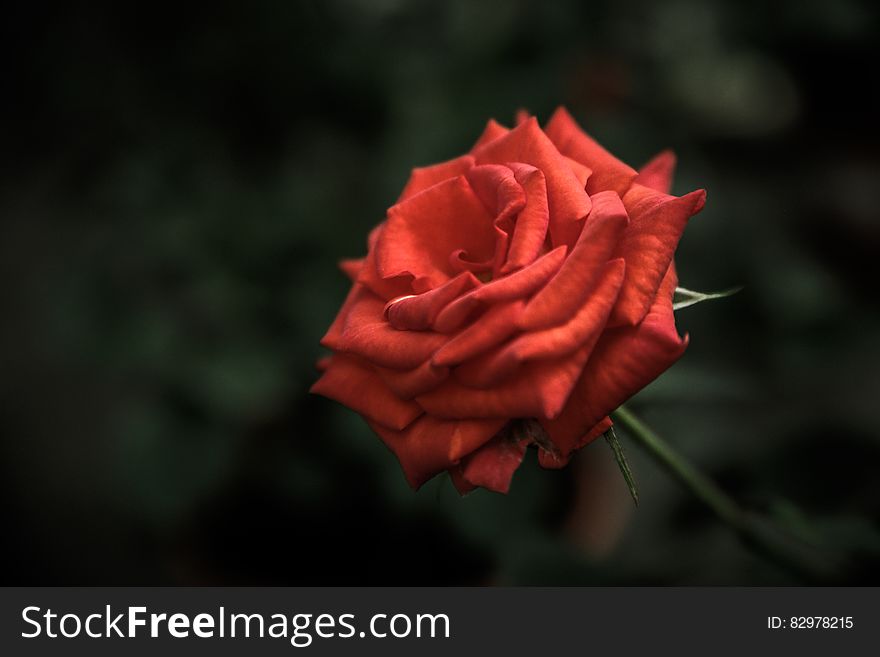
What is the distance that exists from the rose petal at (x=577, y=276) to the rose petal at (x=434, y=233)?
3.3 inches

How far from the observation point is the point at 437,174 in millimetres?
497

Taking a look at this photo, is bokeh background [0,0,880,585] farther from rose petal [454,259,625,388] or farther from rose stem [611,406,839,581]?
rose petal [454,259,625,388]

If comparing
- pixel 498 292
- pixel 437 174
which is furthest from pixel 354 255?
pixel 498 292

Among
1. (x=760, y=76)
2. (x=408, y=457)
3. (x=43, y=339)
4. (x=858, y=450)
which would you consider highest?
(x=760, y=76)

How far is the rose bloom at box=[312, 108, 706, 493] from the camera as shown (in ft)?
1.28

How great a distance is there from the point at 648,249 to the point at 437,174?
15 centimetres

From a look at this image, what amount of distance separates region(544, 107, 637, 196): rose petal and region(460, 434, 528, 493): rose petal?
A: 0.54ft

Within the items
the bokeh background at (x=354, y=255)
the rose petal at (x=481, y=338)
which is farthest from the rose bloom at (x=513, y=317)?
the bokeh background at (x=354, y=255)

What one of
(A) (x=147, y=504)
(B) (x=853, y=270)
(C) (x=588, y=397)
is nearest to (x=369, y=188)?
(A) (x=147, y=504)

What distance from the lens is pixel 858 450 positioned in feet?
2.58

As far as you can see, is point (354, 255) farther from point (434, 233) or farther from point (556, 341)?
point (556, 341)

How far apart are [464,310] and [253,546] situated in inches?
26.2

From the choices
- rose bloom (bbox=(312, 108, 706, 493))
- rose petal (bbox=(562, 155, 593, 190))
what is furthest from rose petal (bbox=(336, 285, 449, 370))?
rose petal (bbox=(562, 155, 593, 190))

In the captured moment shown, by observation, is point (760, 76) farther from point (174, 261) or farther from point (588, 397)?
point (588, 397)
